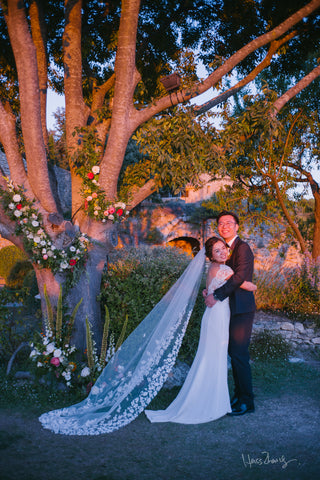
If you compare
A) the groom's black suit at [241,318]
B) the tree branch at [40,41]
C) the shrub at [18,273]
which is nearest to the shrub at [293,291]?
the groom's black suit at [241,318]

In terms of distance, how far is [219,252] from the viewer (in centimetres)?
429

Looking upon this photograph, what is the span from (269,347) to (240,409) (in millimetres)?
2492

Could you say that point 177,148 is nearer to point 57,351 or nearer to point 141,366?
point 141,366

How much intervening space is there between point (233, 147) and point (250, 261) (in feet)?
7.01

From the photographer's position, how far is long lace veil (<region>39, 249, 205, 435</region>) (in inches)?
152

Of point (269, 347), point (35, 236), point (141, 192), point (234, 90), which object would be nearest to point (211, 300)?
point (141, 192)

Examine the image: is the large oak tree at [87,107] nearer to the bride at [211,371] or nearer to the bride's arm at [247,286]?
the bride at [211,371]

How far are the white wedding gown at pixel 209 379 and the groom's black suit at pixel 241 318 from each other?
0.30ft

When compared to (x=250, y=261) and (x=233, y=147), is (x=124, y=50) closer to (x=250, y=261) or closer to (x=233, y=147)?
(x=233, y=147)

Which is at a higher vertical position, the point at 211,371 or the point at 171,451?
the point at 211,371

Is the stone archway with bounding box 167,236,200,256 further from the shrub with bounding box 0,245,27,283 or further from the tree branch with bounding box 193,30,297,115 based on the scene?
the tree branch with bounding box 193,30,297,115

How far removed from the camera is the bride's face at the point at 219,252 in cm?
428

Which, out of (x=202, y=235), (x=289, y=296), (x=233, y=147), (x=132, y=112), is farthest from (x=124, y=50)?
(x=202, y=235)

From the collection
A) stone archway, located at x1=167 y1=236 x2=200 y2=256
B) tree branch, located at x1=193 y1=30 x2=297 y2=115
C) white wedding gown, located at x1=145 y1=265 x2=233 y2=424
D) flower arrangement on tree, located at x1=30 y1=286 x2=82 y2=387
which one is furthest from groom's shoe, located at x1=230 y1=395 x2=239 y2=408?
stone archway, located at x1=167 y1=236 x2=200 y2=256
